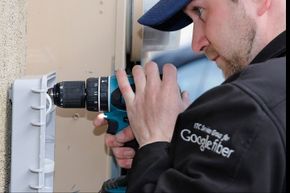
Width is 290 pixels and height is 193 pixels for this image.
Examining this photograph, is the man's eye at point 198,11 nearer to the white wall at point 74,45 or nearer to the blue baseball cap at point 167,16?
the blue baseball cap at point 167,16

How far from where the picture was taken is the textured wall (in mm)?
817

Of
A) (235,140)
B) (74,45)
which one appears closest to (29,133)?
(74,45)

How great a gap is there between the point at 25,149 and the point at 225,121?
48 cm

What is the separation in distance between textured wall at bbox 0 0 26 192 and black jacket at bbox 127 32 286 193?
39cm

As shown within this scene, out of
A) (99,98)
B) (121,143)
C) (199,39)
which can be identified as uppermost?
(199,39)

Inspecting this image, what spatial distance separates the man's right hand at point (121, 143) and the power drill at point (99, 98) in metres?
0.02

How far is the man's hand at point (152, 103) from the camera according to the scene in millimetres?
689

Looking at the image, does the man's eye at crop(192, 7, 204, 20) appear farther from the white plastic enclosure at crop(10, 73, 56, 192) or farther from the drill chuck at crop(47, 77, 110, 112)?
the white plastic enclosure at crop(10, 73, 56, 192)

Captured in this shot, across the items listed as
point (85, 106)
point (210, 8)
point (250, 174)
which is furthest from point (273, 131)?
point (85, 106)

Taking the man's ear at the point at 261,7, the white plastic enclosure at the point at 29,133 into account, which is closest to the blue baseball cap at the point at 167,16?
the man's ear at the point at 261,7

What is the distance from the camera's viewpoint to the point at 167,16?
Result: 0.88 meters

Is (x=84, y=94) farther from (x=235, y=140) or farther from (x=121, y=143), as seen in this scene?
(x=235, y=140)

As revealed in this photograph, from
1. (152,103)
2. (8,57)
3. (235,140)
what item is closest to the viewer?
(235,140)

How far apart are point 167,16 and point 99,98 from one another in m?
0.23
